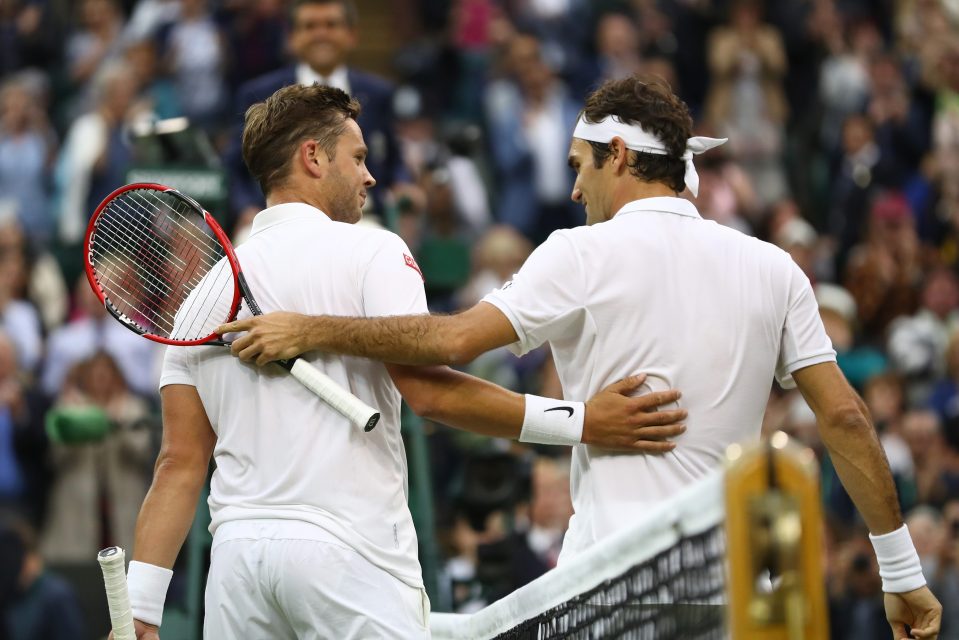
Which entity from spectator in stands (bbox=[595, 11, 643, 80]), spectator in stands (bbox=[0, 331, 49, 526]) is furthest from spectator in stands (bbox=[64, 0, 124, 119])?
spectator in stands (bbox=[595, 11, 643, 80])

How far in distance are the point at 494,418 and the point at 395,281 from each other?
497mm

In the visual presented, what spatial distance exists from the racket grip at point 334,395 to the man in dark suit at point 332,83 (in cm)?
327

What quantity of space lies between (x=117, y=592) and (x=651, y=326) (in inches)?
63.6

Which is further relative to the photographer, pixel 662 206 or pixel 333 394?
pixel 662 206

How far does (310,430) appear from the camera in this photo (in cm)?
429

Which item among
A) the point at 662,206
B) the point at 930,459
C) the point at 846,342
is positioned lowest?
the point at 930,459

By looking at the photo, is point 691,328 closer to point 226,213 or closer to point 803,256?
point 226,213

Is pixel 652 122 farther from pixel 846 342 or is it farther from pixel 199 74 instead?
pixel 199 74

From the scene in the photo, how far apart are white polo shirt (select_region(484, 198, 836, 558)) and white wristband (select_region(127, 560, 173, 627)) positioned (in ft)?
3.88

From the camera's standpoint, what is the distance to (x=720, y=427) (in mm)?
4496

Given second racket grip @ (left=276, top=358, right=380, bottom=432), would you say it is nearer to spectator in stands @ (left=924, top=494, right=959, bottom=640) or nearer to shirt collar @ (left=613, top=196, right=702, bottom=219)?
shirt collar @ (left=613, top=196, right=702, bottom=219)

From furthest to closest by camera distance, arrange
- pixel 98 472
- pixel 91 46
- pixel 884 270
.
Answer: pixel 91 46 < pixel 884 270 < pixel 98 472

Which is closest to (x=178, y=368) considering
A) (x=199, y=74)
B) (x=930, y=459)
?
(x=930, y=459)

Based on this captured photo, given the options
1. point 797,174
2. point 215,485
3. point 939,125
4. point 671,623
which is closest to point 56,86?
point 797,174
